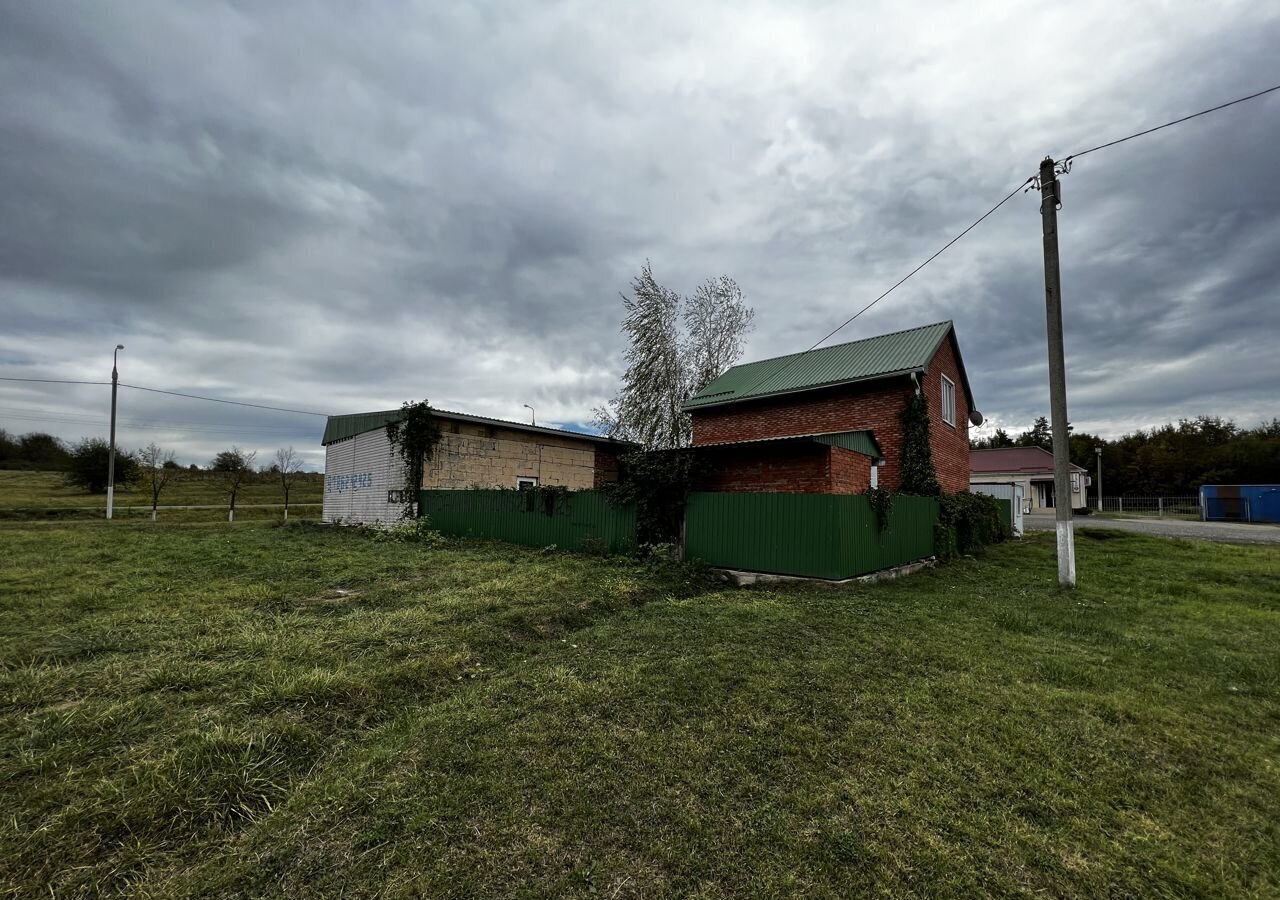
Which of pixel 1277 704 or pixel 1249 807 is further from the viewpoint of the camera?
pixel 1277 704

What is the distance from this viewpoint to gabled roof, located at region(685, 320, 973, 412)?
1441cm

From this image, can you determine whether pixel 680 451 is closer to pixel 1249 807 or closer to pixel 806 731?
pixel 806 731

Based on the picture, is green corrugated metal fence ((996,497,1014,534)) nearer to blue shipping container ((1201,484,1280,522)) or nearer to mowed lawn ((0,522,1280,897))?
mowed lawn ((0,522,1280,897))

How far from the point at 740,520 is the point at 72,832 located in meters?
8.00

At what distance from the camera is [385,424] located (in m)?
17.1

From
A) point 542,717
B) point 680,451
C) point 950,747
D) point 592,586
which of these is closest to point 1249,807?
point 950,747

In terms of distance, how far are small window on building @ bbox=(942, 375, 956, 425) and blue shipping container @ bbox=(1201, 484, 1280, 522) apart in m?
25.1

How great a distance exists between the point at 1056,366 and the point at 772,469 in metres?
5.04

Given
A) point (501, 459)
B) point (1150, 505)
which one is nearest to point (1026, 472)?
point (1150, 505)

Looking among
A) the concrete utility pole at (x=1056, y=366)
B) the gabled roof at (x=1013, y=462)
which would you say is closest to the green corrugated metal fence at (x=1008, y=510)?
the concrete utility pole at (x=1056, y=366)

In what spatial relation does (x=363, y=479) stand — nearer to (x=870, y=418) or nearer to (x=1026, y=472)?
(x=870, y=418)

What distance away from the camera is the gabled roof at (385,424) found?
16.8 meters

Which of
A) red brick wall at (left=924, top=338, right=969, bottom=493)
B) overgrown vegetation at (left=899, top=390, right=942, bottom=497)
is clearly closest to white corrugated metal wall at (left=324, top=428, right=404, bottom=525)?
overgrown vegetation at (left=899, top=390, right=942, bottom=497)

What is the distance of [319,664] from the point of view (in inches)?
172
